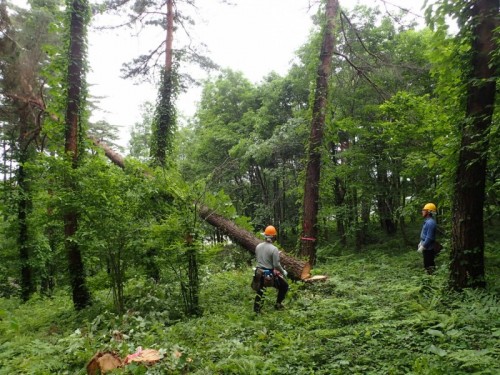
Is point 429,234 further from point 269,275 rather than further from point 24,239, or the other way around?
point 24,239

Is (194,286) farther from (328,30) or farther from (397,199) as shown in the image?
(397,199)

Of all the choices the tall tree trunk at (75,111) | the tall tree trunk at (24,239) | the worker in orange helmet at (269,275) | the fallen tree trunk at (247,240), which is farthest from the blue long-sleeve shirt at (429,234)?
the tall tree trunk at (24,239)

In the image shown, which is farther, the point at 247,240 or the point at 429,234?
the point at 247,240

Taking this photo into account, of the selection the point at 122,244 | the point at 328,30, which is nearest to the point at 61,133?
the point at 122,244

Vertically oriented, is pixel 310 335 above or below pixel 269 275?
below

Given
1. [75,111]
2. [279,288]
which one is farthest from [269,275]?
[75,111]

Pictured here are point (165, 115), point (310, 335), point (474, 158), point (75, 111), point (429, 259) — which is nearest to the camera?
point (310, 335)

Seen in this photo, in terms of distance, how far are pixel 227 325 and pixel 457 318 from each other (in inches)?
134

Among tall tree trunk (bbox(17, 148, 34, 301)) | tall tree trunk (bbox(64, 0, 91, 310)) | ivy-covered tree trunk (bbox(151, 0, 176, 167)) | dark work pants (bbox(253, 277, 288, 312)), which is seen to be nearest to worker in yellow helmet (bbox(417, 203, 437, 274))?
dark work pants (bbox(253, 277, 288, 312))

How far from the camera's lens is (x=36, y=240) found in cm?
1511

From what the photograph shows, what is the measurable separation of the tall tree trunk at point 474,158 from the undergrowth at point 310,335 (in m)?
0.46

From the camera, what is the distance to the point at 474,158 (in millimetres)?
5176

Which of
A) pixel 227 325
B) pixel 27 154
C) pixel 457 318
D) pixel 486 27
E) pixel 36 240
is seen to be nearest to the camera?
pixel 457 318

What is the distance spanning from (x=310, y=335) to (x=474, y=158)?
11.8 ft
